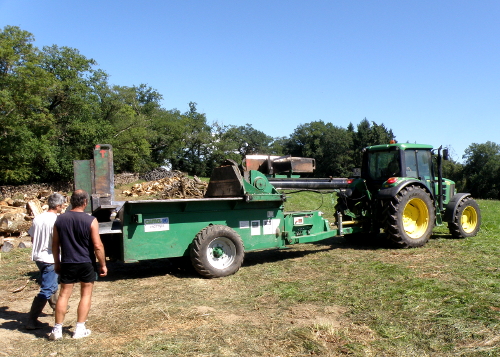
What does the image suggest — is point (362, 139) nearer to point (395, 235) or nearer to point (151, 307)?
point (395, 235)

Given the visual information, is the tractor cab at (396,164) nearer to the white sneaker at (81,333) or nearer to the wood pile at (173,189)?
the white sneaker at (81,333)

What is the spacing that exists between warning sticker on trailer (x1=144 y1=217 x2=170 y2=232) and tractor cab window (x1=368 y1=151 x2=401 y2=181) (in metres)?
5.21

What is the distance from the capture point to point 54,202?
4.87m

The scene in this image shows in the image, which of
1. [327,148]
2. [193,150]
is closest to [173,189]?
[193,150]

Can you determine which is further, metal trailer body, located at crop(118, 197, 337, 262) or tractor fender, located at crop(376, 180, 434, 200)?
tractor fender, located at crop(376, 180, 434, 200)

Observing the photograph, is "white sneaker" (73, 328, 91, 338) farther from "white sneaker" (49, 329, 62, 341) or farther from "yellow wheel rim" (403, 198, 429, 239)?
"yellow wheel rim" (403, 198, 429, 239)

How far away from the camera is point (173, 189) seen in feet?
70.3

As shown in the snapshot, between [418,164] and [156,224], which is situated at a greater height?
[418,164]

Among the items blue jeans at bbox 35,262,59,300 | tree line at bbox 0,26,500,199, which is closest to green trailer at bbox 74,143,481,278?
blue jeans at bbox 35,262,59,300

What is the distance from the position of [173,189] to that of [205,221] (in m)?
14.6

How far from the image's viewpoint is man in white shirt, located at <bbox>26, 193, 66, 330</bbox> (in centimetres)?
488

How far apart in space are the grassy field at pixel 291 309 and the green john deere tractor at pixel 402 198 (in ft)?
2.66

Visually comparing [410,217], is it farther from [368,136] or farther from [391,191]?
[368,136]

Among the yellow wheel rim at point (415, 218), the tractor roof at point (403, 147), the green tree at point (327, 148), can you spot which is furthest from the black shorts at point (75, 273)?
the green tree at point (327, 148)
